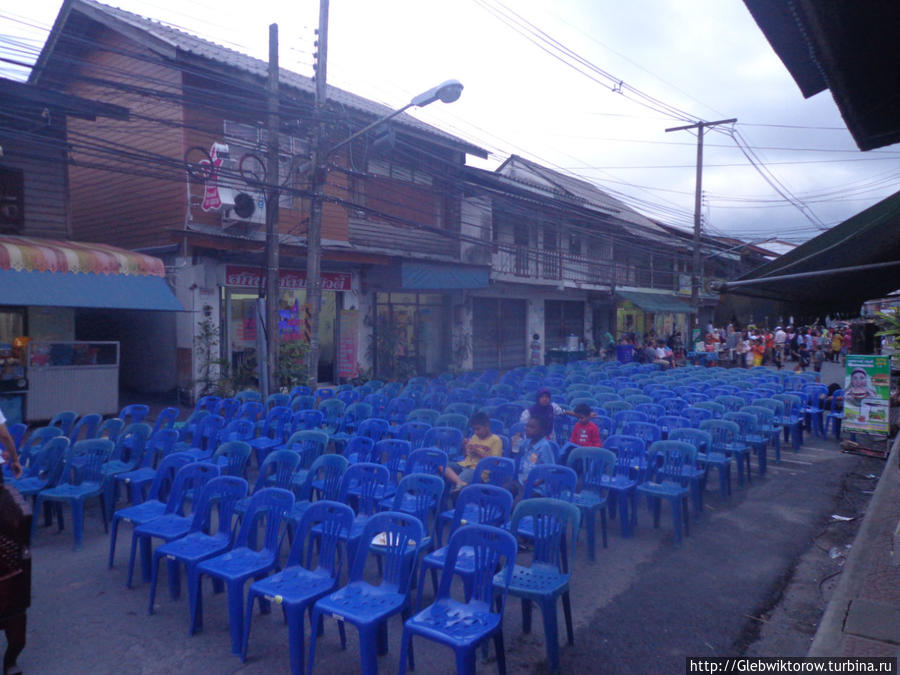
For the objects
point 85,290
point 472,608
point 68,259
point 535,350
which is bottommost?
point 472,608

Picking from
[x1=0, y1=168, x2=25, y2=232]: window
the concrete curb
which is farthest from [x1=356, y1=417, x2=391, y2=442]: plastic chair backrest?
[x1=0, y1=168, x2=25, y2=232]: window

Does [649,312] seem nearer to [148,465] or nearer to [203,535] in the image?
[148,465]

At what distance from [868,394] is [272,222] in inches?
405

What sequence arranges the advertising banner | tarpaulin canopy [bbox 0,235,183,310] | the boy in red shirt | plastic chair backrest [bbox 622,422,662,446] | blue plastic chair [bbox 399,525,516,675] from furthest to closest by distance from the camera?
tarpaulin canopy [bbox 0,235,183,310] → the advertising banner → plastic chair backrest [bbox 622,422,662,446] → the boy in red shirt → blue plastic chair [bbox 399,525,516,675]

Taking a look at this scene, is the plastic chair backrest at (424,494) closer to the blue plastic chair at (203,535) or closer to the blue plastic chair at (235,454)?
the blue plastic chair at (203,535)

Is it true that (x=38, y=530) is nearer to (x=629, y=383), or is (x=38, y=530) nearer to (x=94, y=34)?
(x=629, y=383)

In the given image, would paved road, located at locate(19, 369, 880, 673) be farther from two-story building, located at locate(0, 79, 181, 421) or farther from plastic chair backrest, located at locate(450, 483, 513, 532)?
two-story building, located at locate(0, 79, 181, 421)

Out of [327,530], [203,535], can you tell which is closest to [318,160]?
[203,535]

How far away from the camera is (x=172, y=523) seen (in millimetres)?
4887

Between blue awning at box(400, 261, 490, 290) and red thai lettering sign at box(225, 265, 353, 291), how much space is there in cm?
165

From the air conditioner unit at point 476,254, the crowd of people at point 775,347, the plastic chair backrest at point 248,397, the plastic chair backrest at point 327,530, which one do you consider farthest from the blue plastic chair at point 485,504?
the crowd of people at point 775,347

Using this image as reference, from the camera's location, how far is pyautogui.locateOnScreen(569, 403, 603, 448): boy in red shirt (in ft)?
22.8

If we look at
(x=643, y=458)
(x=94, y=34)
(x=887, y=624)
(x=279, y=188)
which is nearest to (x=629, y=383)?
(x=643, y=458)

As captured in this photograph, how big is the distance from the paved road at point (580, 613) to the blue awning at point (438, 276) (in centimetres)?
1041
